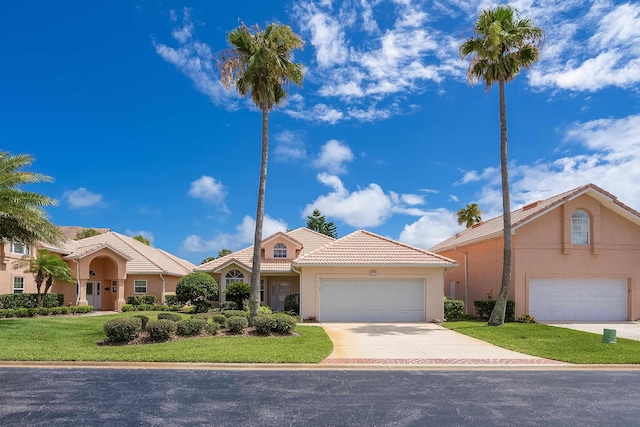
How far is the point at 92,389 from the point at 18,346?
6732 mm

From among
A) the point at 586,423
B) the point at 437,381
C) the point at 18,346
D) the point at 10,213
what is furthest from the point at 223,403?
the point at 10,213

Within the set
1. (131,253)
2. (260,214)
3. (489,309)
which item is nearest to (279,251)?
(131,253)

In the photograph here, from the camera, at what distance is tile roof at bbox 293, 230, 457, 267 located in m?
24.2

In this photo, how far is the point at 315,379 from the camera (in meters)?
11.1

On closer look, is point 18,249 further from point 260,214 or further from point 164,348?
point 164,348

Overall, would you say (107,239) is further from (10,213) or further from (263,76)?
(263,76)

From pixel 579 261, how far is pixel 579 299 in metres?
1.92

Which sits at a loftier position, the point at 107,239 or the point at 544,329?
the point at 107,239

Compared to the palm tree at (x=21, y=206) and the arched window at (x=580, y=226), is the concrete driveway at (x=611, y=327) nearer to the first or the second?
the arched window at (x=580, y=226)

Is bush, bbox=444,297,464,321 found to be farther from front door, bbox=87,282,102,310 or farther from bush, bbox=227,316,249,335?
front door, bbox=87,282,102,310

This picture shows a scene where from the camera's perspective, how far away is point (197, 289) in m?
29.2

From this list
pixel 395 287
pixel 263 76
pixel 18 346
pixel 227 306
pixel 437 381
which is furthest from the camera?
pixel 227 306

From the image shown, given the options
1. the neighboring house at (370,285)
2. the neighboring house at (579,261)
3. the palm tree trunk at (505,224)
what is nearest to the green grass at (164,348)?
the neighboring house at (370,285)

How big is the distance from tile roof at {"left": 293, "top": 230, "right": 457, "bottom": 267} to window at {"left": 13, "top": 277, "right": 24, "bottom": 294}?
16.5m
